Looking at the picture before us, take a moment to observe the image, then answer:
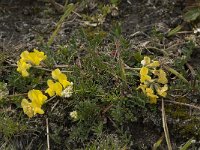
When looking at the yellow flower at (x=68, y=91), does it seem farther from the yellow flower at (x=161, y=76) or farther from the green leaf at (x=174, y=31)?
the green leaf at (x=174, y=31)

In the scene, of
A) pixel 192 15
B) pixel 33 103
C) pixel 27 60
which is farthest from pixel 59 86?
pixel 192 15

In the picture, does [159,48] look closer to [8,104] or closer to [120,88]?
[120,88]

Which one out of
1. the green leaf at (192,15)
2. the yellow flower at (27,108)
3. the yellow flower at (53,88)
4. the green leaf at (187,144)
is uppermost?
the green leaf at (192,15)

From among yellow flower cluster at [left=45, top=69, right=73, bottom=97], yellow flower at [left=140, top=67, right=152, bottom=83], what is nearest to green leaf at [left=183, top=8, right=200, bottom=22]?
yellow flower at [left=140, top=67, right=152, bottom=83]

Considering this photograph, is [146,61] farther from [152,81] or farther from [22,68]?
[22,68]

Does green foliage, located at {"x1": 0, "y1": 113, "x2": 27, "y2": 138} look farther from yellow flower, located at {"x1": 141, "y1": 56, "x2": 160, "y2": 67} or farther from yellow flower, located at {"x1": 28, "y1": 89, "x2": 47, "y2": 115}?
yellow flower, located at {"x1": 141, "y1": 56, "x2": 160, "y2": 67}

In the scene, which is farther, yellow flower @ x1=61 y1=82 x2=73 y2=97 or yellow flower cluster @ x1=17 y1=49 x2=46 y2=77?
yellow flower cluster @ x1=17 y1=49 x2=46 y2=77

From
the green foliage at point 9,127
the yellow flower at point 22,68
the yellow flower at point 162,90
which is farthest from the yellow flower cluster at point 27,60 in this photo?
the yellow flower at point 162,90

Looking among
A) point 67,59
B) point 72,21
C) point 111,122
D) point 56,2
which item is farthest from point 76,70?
point 56,2
